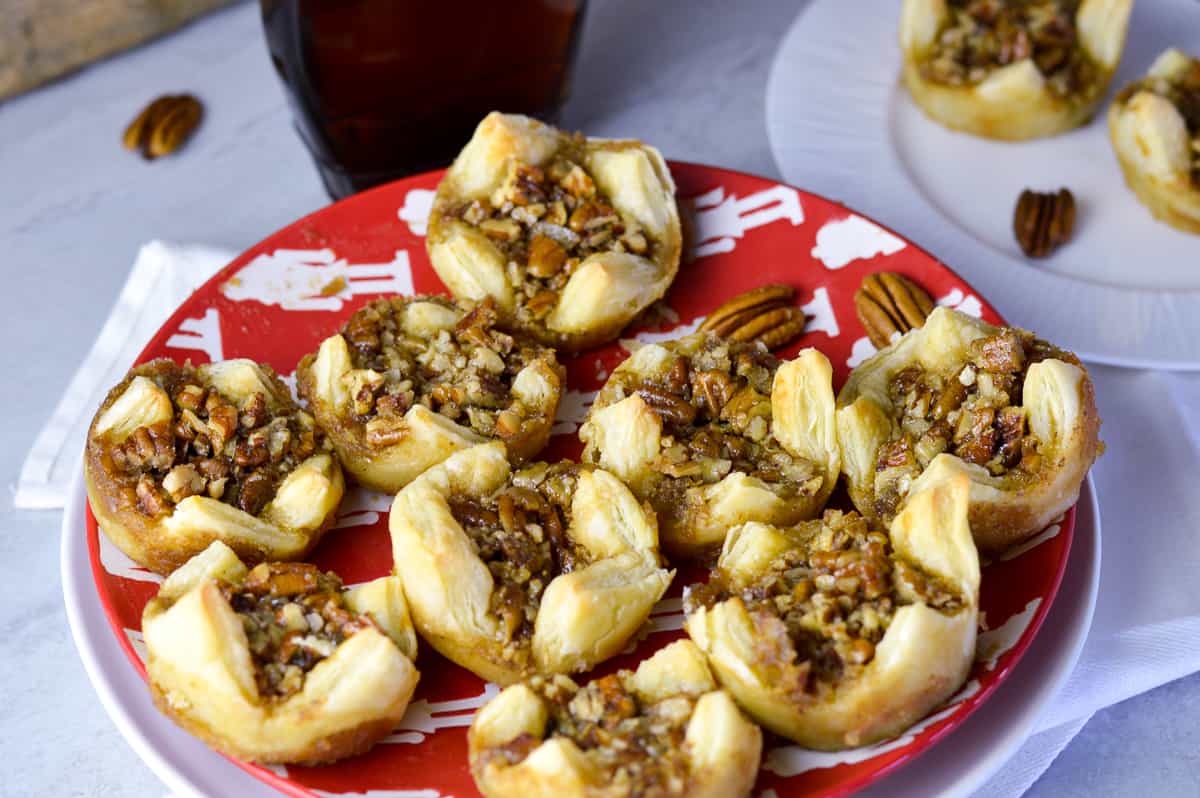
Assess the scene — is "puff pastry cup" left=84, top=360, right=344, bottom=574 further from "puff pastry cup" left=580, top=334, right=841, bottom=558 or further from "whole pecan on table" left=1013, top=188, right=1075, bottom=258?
"whole pecan on table" left=1013, top=188, right=1075, bottom=258

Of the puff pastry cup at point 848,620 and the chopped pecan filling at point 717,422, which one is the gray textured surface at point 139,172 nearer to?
the puff pastry cup at point 848,620

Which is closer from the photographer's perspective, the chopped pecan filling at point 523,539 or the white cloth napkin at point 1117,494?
the chopped pecan filling at point 523,539

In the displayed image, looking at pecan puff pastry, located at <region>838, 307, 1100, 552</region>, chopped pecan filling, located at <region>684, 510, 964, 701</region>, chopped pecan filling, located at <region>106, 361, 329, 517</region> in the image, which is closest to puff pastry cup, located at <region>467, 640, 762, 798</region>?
chopped pecan filling, located at <region>684, 510, 964, 701</region>

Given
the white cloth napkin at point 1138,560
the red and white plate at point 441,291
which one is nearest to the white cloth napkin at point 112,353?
the red and white plate at point 441,291

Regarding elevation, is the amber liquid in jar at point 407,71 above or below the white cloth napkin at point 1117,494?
above

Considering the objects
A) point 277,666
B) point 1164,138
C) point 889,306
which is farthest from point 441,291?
point 1164,138

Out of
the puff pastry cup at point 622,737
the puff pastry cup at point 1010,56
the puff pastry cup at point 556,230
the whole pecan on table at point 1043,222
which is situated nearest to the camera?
the puff pastry cup at point 622,737

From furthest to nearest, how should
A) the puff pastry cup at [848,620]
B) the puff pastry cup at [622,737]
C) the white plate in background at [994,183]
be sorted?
the white plate in background at [994,183] → the puff pastry cup at [848,620] → the puff pastry cup at [622,737]

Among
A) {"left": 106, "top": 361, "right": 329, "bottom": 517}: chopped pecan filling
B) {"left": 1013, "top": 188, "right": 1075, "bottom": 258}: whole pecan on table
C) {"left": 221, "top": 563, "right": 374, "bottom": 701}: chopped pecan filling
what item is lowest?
{"left": 1013, "top": 188, "right": 1075, "bottom": 258}: whole pecan on table
